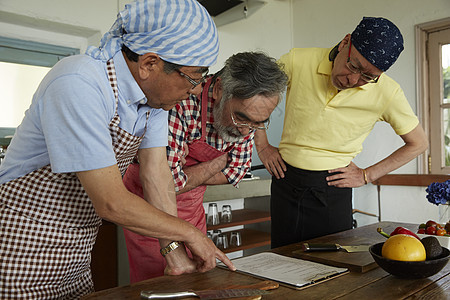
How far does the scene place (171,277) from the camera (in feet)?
3.89

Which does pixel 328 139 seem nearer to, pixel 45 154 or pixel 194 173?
pixel 194 173

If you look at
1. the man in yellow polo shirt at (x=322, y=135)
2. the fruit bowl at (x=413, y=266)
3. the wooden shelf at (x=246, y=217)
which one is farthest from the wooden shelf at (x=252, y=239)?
the fruit bowl at (x=413, y=266)

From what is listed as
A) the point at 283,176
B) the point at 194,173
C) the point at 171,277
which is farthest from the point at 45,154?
the point at 283,176

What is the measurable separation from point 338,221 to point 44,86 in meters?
1.47

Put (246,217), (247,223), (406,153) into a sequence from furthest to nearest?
(246,217) → (247,223) → (406,153)

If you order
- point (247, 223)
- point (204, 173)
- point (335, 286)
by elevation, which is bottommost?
point (247, 223)

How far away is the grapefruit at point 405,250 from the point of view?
44.6 inches

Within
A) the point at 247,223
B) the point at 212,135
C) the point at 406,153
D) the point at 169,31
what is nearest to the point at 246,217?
the point at 247,223

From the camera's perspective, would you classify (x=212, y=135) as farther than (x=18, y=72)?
No

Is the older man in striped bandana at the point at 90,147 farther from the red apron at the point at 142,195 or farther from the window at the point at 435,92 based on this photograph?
the window at the point at 435,92

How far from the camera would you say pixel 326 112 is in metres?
1.90

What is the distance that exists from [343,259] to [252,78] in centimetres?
A: 70

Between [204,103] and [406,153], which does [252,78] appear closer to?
[204,103]

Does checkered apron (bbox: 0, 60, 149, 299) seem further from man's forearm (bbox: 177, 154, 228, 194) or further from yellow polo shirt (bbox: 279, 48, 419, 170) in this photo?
yellow polo shirt (bbox: 279, 48, 419, 170)
